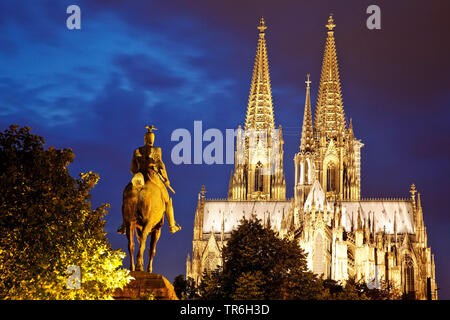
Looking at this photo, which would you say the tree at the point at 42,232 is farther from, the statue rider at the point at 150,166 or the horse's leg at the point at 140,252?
the statue rider at the point at 150,166

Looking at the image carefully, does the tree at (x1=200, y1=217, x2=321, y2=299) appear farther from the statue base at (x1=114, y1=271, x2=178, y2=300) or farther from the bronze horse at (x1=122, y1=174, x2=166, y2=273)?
the statue base at (x1=114, y1=271, x2=178, y2=300)

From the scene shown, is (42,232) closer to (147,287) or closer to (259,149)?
(147,287)

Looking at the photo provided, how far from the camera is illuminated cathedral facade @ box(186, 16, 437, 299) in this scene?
334ft

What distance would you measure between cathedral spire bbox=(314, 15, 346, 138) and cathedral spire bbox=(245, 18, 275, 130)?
8283 millimetres

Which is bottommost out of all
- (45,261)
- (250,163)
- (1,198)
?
(45,261)

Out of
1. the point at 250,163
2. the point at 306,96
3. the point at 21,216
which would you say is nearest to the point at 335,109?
the point at 306,96

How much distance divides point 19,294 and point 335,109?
11564cm

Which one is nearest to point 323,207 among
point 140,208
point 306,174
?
point 306,174

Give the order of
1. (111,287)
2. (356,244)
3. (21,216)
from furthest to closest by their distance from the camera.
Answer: (356,244), (21,216), (111,287)

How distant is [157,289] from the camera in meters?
20.9

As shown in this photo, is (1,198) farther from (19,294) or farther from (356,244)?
(356,244)

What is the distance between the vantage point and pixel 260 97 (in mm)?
135375

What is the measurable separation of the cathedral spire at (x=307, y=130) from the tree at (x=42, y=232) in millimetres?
110174

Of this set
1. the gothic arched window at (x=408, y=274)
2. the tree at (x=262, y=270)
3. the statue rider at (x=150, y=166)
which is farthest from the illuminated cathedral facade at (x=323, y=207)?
the statue rider at (x=150, y=166)
